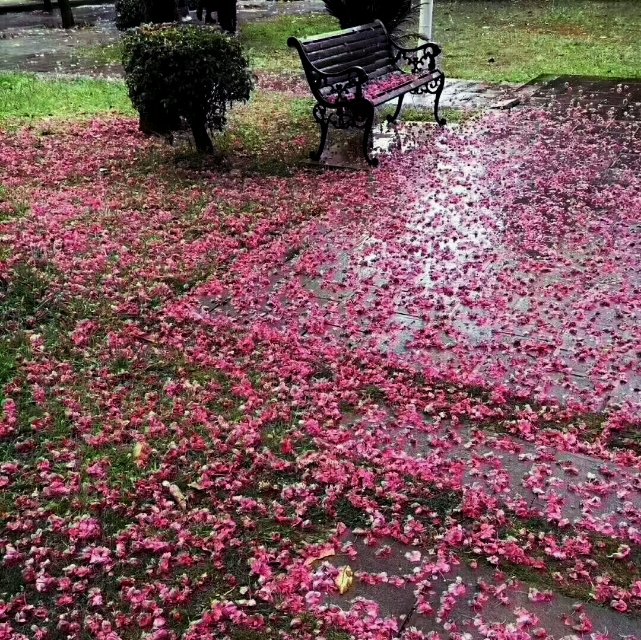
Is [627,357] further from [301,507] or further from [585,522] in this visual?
[301,507]

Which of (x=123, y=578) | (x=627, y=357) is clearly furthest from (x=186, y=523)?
(x=627, y=357)

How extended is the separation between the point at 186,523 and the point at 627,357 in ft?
7.66

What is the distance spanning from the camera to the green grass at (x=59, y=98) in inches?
354

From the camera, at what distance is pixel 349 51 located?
302 inches

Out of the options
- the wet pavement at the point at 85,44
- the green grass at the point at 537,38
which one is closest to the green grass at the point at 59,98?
the wet pavement at the point at 85,44

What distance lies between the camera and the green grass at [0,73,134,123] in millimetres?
8984

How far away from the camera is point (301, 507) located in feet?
9.31

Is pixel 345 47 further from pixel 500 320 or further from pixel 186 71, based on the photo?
pixel 500 320

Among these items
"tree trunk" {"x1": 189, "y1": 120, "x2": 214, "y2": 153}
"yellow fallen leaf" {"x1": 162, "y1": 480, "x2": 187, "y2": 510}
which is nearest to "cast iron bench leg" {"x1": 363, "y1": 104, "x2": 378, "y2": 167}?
"tree trunk" {"x1": 189, "y1": 120, "x2": 214, "y2": 153}

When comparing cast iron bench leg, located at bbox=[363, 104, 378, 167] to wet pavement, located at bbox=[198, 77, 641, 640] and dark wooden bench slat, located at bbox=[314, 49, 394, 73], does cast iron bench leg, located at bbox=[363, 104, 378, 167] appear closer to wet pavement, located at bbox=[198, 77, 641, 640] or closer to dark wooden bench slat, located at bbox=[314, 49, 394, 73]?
wet pavement, located at bbox=[198, 77, 641, 640]

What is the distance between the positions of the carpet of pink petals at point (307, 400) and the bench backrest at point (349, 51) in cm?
158

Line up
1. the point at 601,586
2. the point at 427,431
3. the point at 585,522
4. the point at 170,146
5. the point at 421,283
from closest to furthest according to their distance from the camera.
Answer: the point at 601,586 < the point at 585,522 < the point at 427,431 < the point at 421,283 < the point at 170,146

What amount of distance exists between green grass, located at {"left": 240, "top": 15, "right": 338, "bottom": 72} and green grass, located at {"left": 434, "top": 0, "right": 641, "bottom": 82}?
2516 mm

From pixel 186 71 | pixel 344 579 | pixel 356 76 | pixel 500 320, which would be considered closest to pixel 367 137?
pixel 356 76
